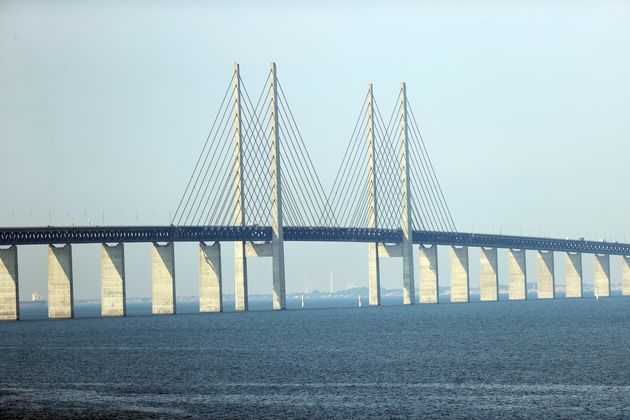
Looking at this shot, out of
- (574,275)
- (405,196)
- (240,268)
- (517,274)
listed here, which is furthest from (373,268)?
(574,275)

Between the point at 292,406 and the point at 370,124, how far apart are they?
9880cm

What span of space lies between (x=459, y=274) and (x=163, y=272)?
55097 mm

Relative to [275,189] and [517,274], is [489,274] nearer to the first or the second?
[517,274]

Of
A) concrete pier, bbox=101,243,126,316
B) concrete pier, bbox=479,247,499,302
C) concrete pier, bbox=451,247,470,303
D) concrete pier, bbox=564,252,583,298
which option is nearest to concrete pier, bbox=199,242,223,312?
concrete pier, bbox=101,243,126,316

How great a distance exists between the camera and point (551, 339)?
8431cm

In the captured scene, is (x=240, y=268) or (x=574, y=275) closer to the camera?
(x=240, y=268)

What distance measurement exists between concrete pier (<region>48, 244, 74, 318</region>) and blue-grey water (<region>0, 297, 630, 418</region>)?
59.4 feet

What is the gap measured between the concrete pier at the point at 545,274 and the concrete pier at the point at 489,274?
35.9 ft

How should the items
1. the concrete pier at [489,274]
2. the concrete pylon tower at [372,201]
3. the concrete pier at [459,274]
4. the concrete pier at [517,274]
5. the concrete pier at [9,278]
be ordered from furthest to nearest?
the concrete pier at [517,274]
the concrete pier at [489,274]
the concrete pier at [459,274]
the concrete pylon tower at [372,201]
the concrete pier at [9,278]

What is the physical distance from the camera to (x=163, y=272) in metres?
129

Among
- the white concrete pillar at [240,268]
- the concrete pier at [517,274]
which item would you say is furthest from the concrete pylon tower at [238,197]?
the concrete pier at [517,274]

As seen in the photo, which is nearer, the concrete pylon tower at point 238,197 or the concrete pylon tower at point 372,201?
the concrete pylon tower at point 238,197

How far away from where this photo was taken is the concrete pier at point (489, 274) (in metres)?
172

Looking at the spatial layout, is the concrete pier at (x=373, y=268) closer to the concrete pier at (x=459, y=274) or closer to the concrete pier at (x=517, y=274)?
the concrete pier at (x=459, y=274)
